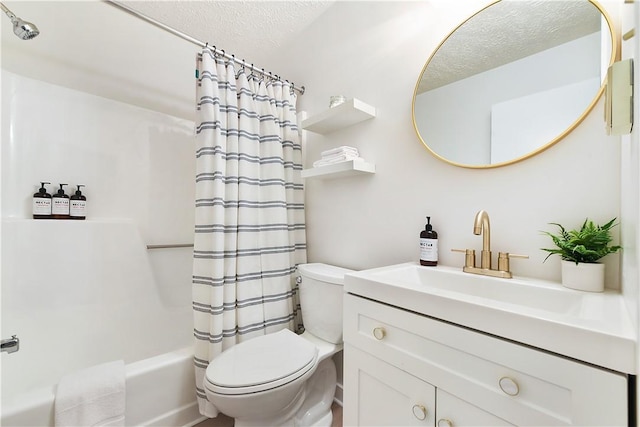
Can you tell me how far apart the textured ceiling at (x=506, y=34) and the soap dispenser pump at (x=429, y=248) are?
68cm

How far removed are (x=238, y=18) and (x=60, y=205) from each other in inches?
63.9

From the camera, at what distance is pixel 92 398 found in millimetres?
954

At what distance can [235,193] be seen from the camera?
1347mm

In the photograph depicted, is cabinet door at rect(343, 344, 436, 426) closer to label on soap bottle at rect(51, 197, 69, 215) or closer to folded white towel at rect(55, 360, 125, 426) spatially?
folded white towel at rect(55, 360, 125, 426)

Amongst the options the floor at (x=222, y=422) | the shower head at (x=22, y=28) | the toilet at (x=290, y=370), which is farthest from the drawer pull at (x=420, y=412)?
the shower head at (x=22, y=28)

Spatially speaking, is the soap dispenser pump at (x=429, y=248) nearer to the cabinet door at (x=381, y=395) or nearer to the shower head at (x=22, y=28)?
the cabinet door at (x=381, y=395)

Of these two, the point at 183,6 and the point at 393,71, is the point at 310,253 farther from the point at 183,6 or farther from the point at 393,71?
the point at 183,6

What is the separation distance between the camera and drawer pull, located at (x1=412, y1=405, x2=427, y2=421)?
682 mm

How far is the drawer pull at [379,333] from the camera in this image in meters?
0.78

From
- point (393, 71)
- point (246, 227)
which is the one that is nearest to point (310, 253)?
point (246, 227)

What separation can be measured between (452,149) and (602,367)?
0.84 m

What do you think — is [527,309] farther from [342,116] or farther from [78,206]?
[78,206]

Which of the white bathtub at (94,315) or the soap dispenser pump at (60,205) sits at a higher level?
the soap dispenser pump at (60,205)

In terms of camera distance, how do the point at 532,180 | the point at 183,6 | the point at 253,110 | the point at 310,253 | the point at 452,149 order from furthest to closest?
the point at 310,253
the point at 183,6
the point at 253,110
the point at 452,149
the point at 532,180
